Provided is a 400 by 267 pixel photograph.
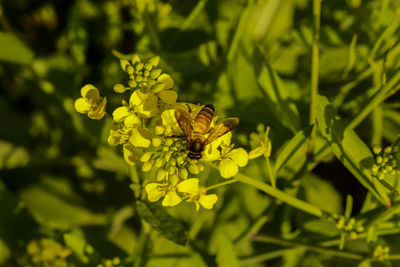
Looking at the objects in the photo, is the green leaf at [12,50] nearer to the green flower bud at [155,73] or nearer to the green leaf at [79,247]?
the green leaf at [79,247]

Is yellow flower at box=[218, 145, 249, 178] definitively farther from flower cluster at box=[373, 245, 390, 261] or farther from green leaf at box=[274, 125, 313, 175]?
flower cluster at box=[373, 245, 390, 261]

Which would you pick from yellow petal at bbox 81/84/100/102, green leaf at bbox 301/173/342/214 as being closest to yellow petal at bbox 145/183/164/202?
yellow petal at bbox 81/84/100/102

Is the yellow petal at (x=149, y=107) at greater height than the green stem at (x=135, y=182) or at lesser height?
greater

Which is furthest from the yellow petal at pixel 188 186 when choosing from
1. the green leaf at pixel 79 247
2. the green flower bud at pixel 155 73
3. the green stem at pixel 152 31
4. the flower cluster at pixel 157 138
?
the green stem at pixel 152 31

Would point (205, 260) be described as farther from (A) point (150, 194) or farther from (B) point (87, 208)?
(B) point (87, 208)

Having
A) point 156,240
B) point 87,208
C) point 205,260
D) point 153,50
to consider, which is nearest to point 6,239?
point 87,208

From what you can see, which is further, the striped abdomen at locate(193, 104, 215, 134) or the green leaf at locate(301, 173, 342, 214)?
the green leaf at locate(301, 173, 342, 214)
